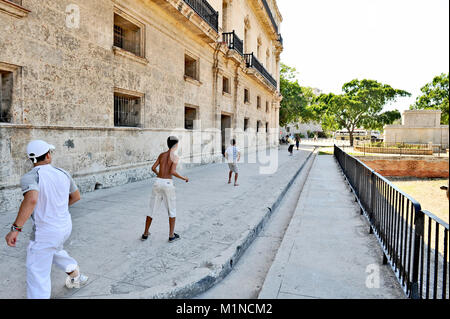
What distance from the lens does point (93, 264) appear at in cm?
361

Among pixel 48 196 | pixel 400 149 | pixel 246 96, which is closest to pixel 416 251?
pixel 48 196

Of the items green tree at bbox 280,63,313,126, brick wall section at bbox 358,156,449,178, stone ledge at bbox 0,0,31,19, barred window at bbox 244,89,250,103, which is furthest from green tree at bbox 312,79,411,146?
stone ledge at bbox 0,0,31,19

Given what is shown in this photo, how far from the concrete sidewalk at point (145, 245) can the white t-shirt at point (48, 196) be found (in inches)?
31.2

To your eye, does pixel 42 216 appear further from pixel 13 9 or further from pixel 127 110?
pixel 127 110

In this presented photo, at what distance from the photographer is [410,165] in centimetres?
2288

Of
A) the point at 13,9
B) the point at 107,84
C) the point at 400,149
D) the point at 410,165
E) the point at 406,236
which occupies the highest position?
the point at 13,9

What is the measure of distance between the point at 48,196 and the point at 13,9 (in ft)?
16.3

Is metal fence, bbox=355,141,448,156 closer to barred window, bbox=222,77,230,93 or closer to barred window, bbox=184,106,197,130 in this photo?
barred window, bbox=222,77,230,93

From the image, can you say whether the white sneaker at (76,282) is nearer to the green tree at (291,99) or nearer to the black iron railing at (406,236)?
the black iron railing at (406,236)

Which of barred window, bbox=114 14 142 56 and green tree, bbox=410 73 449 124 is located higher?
green tree, bbox=410 73 449 124

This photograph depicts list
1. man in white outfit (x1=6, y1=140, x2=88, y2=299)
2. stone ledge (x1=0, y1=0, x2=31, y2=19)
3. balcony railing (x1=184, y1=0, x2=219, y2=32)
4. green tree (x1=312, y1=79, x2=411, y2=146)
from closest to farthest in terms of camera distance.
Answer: man in white outfit (x1=6, y1=140, x2=88, y2=299) → stone ledge (x1=0, y1=0, x2=31, y2=19) → balcony railing (x1=184, y1=0, x2=219, y2=32) → green tree (x1=312, y1=79, x2=411, y2=146)

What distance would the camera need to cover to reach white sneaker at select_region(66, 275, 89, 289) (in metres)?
3.03

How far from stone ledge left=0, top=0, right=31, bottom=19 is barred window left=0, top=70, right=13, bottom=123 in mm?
1101
